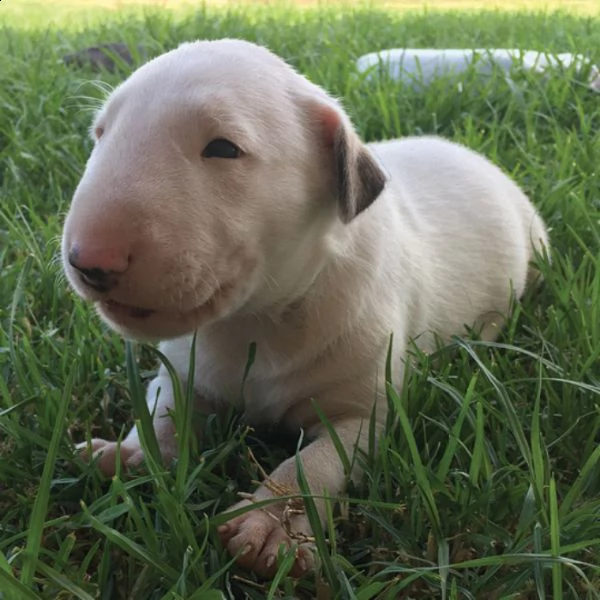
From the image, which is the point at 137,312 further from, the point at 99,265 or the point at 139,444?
the point at 139,444

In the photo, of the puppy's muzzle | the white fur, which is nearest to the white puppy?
the puppy's muzzle

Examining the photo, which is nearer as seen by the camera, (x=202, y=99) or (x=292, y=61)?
(x=202, y=99)

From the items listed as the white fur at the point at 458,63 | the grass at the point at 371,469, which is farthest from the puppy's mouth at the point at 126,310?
the white fur at the point at 458,63

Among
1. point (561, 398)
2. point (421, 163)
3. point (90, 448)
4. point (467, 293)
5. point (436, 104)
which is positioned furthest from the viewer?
point (436, 104)

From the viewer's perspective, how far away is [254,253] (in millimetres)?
1935

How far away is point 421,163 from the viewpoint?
317 cm

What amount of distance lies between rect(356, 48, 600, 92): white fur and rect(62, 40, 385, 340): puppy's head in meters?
3.12

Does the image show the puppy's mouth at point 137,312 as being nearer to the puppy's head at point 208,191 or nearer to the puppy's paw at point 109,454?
the puppy's head at point 208,191

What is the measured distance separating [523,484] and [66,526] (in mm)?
1001

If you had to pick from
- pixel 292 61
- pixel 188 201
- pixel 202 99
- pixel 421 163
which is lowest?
pixel 292 61

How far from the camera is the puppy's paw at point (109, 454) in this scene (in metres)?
1.99

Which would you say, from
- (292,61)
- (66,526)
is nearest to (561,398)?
(66,526)

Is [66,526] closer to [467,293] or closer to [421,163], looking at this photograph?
[467,293]

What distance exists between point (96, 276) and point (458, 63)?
14.1ft
